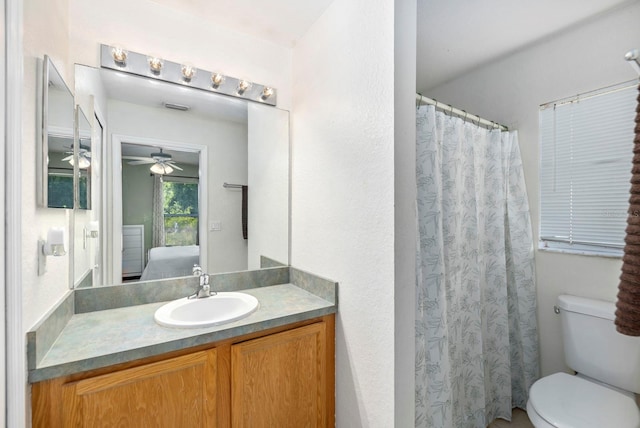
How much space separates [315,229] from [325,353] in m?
0.64

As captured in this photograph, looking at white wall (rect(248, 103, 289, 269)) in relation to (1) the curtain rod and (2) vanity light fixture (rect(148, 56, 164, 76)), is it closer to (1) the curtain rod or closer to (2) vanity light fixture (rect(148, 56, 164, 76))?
(2) vanity light fixture (rect(148, 56, 164, 76))

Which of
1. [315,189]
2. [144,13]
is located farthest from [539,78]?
[144,13]

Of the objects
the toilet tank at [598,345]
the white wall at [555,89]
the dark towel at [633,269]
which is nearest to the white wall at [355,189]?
the dark towel at [633,269]

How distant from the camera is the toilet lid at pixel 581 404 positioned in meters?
1.23

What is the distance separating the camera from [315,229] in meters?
1.61

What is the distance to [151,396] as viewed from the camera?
3.36 ft

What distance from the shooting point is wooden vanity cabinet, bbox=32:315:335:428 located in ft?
3.02

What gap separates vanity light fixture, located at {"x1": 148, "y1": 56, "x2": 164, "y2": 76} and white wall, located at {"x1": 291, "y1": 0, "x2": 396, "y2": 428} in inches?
31.1

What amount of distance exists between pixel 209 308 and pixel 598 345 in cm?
211

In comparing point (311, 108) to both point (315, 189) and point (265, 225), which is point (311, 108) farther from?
point (265, 225)

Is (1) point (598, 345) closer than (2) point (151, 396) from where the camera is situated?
No

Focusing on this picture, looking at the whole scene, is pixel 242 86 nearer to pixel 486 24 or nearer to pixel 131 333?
pixel 131 333

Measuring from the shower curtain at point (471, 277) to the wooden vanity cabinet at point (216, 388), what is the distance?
0.49 metres

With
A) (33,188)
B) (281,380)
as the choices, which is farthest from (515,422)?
(33,188)
